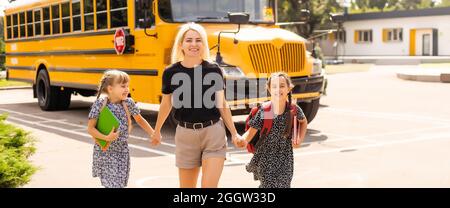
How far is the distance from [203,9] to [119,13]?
4.85 ft

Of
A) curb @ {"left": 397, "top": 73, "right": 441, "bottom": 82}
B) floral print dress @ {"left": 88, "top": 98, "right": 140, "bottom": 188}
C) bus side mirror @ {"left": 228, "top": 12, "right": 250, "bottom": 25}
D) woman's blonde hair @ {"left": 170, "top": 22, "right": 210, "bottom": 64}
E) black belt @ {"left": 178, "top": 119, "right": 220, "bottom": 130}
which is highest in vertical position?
bus side mirror @ {"left": 228, "top": 12, "right": 250, "bottom": 25}

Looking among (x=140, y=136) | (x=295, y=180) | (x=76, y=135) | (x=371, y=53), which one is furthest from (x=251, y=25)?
(x=371, y=53)

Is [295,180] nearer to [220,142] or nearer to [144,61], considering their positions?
[220,142]

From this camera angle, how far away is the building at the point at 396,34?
50.0 meters

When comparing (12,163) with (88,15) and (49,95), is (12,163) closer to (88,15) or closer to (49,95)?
(88,15)

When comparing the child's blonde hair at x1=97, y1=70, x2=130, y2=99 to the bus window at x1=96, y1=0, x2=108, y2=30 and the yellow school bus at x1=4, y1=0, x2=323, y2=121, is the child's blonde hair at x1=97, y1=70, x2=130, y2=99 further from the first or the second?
the bus window at x1=96, y1=0, x2=108, y2=30

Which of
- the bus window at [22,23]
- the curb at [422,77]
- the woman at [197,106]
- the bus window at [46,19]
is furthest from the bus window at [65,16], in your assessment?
the curb at [422,77]

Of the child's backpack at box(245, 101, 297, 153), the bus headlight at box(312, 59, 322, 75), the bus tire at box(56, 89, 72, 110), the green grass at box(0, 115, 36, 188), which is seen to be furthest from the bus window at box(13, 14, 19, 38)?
the child's backpack at box(245, 101, 297, 153)

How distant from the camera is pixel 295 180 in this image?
6465 millimetres

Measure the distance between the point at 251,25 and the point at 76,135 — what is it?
10.6ft

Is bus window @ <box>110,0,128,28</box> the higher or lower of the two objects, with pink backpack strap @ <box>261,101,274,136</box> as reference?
higher

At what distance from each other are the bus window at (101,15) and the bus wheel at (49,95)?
10.3 feet

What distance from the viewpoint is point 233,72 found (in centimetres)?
902

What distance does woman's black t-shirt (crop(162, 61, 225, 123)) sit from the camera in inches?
176
